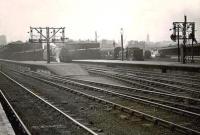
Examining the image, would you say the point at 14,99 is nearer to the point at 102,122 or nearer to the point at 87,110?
the point at 87,110

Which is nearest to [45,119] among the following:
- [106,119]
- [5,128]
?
[106,119]

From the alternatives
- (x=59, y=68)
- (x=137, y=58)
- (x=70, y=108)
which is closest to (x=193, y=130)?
(x=70, y=108)

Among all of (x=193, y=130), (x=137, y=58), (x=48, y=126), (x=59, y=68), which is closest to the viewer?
(x=193, y=130)

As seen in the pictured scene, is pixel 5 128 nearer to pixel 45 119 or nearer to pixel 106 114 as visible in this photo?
pixel 45 119

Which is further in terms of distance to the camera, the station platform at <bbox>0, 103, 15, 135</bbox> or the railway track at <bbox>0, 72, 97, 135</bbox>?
the railway track at <bbox>0, 72, 97, 135</bbox>

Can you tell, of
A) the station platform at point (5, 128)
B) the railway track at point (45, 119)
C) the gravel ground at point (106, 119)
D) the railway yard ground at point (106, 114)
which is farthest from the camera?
the railway track at point (45, 119)

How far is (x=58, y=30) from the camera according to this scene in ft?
136

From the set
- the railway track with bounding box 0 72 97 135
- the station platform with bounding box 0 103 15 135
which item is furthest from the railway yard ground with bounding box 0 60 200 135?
the station platform with bounding box 0 103 15 135

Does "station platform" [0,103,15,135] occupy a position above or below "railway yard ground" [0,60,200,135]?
above

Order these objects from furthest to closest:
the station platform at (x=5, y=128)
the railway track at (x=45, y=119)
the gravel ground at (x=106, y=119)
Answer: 1. the railway track at (x=45, y=119)
2. the gravel ground at (x=106, y=119)
3. the station platform at (x=5, y=128)

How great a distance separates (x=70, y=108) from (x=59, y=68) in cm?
2117

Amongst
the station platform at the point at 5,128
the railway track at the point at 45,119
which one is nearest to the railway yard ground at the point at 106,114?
the railway track at the point at 45,119

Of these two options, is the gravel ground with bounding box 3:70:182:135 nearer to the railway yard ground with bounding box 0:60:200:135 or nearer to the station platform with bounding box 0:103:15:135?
the railway yard ground with bounding box 0:60:200:135

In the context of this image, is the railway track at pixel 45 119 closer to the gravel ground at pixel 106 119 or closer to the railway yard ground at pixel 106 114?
the railway yard ground at pixel 106 114
